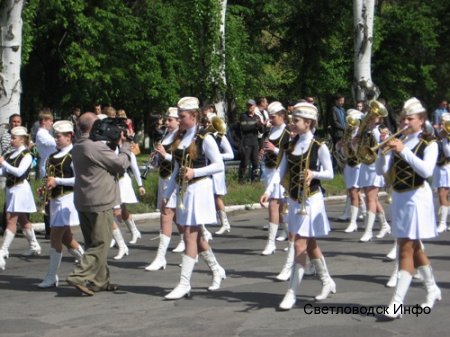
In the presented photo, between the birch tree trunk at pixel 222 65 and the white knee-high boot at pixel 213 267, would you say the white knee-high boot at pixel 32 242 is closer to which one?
the white knee-high boot at pixel 213 267

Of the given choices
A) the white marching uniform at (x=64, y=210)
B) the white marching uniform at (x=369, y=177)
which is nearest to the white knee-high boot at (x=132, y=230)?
the white marching uniform at (x=64, y=210)

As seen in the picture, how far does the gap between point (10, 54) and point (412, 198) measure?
11730 millimetres

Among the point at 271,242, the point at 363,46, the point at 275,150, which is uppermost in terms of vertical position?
the point at 363,46

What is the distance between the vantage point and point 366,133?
37.9 ft

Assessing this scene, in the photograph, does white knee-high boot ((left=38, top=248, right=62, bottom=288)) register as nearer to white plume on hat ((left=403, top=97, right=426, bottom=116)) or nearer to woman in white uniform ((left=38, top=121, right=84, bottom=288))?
woman in white uniform ((left=38, top=121, right=84, bottom=288))

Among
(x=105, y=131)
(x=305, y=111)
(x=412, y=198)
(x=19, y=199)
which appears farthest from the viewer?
(x=19, y=199)

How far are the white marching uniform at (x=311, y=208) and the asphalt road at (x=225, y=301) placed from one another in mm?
753

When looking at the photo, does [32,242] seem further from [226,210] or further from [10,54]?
[10,54]

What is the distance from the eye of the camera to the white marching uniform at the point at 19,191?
1232 cm

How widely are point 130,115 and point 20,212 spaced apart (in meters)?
32.1

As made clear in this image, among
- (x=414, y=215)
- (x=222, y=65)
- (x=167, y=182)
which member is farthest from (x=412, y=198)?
(x=222, y=65)

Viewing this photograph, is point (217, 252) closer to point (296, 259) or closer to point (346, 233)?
point (346, 233)

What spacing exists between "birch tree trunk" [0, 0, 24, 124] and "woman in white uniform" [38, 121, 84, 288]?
25.9ft

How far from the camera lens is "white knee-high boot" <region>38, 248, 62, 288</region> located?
10.7 m
